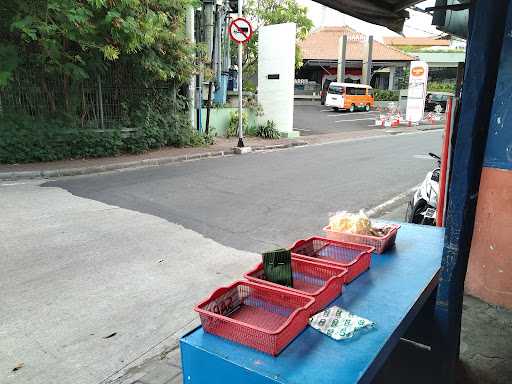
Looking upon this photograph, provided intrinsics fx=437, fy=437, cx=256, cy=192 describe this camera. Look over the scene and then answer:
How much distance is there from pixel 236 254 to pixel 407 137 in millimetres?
16595

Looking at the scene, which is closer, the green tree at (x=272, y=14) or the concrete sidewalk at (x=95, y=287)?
the concrete sidewalk at (x=95, y=287)

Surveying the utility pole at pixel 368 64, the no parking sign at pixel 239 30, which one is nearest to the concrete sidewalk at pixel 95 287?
the no parking sign at pixel 239 30

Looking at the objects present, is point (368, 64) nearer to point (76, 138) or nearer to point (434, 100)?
point (434, 100)

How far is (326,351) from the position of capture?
1665 millimetres

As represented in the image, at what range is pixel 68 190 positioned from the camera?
8344 mm

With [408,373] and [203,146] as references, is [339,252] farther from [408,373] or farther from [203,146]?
[203,146]

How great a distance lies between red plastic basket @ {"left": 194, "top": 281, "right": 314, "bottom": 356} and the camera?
5.34 ft

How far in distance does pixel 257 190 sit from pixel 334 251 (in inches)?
240

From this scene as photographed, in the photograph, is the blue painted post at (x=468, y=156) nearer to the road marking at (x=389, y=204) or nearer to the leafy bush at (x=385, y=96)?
the road marking at (x=389, y=204)

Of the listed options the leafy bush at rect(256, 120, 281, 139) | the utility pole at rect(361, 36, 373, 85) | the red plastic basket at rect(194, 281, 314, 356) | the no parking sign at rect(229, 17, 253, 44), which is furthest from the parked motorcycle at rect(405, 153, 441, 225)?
the utility pole at rect(361, 36, 373, 85)

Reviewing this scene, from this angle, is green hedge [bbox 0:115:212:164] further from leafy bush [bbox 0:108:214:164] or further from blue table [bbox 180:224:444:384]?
blue table [bbox 180:224:444:384]

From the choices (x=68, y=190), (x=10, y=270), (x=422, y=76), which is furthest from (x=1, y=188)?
(x=422, y=76)

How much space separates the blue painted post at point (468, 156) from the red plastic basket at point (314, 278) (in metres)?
0.67

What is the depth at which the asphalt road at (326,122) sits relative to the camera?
898 inches
